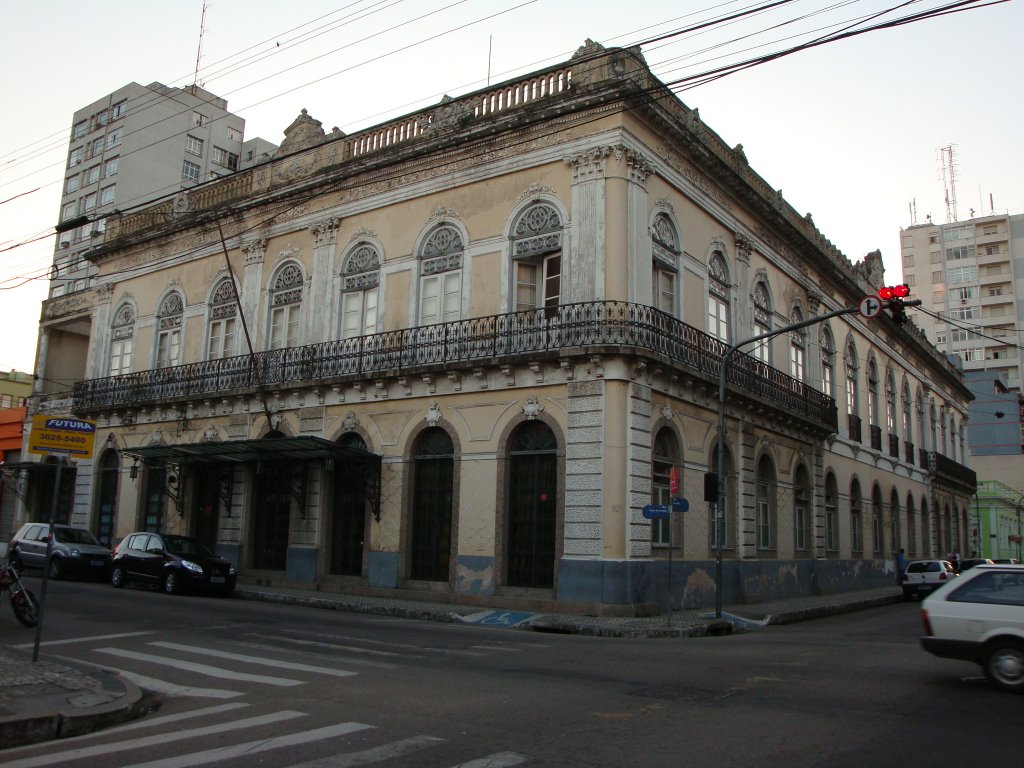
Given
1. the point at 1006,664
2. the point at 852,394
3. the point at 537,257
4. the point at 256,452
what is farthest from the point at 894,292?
the point at 852,394

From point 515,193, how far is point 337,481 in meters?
9.28

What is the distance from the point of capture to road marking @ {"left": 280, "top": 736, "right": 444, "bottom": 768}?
6.56 m

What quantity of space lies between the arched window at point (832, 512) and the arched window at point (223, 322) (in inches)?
823

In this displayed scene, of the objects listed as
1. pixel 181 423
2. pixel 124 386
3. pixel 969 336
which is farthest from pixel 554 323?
pixel 969 336

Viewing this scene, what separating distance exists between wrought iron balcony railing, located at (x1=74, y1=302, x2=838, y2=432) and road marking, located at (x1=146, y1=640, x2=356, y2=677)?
1014 centimetres

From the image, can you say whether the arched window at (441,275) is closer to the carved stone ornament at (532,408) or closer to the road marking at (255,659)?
the carved stone ornament at (532,408)

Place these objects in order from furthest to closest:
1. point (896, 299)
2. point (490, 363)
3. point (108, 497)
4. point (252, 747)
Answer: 1. point (108, 497)
2. point (490, 363)
3. point (896, 299)
4. point (252, 747)

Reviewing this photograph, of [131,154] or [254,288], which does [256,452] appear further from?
[131,154]

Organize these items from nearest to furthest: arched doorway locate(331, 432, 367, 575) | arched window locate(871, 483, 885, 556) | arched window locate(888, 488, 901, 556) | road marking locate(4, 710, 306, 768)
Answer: road marking locate(4, 710, 306, 768) → arched doorway locate(331, 432, 367, 575) → arched window locate(871, 483, 885, 556) → arched window locate(888, 488, 901, 556)

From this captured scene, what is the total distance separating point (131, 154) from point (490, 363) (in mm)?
48425

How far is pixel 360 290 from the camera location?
25281mm

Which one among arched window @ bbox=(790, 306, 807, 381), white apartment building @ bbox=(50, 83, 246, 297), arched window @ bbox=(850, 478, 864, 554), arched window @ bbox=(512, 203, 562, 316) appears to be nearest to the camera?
arched window @ bbox=(512, 203, 562, 316)

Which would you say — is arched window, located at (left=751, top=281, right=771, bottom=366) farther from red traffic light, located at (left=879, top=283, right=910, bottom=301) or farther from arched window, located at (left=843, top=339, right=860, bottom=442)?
red traffic light, located at (left=879, top=283, right=910, bottom=301)

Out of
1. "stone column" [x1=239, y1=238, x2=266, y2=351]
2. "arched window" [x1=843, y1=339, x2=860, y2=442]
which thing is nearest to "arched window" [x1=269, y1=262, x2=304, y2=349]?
"stone column" [x1=239, y1=238, x2=266, y2=351]
